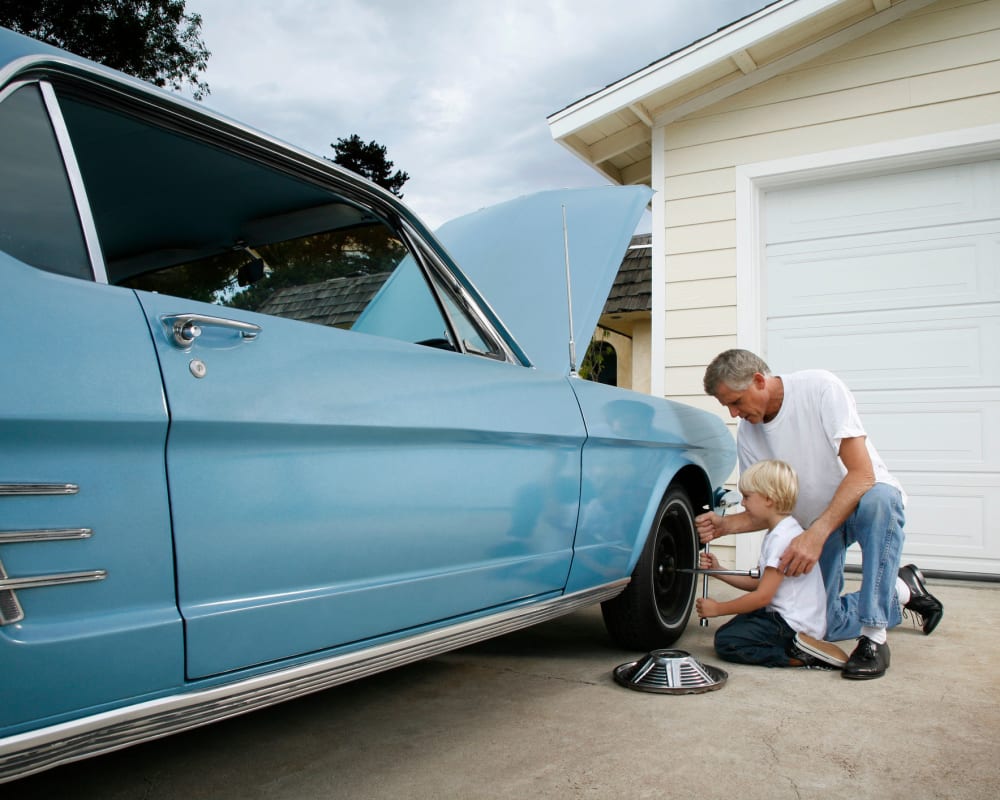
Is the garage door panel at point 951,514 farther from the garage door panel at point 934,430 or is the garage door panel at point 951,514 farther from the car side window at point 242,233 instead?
the car side window at point 242,233

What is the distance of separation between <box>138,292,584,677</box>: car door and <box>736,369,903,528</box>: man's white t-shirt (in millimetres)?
1458

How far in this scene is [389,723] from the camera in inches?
101

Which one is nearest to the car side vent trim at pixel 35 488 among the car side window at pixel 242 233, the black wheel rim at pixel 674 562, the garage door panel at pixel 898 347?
the car side window at pixel 242 233

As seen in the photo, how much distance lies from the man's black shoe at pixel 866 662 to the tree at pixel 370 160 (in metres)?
18.1

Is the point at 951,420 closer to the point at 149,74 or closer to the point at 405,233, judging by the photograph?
the point at 405,233

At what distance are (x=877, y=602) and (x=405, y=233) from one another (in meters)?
2.20

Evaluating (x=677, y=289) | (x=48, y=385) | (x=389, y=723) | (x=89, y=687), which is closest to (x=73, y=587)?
(x=89, y=687)

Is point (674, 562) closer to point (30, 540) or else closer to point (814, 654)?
point (814, 654)

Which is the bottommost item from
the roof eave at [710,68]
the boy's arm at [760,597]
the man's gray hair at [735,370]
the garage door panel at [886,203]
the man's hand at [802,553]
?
the boy's arm at [760,597]

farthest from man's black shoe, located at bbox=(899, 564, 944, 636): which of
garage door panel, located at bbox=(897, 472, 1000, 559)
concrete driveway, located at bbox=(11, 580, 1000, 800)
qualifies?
garage door panel, located at bbox=(897, 472, 1000, 559)

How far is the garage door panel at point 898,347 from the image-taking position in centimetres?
520

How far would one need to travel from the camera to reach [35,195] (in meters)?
1.48

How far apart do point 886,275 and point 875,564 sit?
2.88 m

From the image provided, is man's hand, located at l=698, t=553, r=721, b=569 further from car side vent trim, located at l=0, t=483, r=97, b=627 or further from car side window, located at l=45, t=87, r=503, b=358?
car side vent trim, located at l=0, t=483, r=97, b=627
